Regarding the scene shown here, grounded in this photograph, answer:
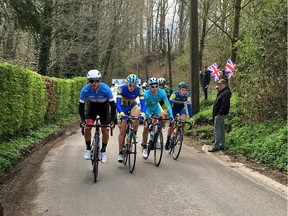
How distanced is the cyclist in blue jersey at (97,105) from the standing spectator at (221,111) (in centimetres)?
442

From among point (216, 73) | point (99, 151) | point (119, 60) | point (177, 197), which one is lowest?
point (177, 197)

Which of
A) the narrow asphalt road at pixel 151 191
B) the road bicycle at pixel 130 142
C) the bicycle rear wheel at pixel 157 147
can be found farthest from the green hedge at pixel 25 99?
the bicycle rear wheel at pixel 157 147

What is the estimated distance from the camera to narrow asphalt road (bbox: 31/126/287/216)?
243 inches

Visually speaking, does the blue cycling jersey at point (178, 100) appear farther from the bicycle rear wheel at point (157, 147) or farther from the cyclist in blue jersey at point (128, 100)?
the cyclist in blue jersey at point (128, 100)

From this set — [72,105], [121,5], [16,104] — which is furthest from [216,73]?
[121,5]

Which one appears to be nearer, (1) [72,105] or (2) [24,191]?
(2) [24,191]

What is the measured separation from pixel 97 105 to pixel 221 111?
467 cm

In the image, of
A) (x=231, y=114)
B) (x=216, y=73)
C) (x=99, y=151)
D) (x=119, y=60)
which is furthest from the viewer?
(x=119, y=60)

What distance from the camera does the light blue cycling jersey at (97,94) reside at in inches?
324

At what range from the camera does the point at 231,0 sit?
2695 cm

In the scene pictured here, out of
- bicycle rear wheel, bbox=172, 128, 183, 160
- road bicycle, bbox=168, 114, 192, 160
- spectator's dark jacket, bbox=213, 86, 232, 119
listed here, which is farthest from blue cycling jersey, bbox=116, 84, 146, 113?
spectator's dark jacket, bbox=213, 86, 232, 119

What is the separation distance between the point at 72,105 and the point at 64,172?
17.1 m

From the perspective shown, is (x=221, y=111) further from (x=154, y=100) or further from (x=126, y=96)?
(x=126, y=96)

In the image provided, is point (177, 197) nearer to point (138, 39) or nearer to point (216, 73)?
point (216, 73)
